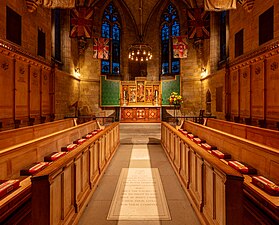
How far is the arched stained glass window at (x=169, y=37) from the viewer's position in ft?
56.6

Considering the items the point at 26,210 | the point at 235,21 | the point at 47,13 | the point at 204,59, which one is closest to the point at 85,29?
the point at 47,13

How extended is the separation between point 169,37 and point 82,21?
869cm

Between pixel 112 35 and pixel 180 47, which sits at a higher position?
pixel 112 35

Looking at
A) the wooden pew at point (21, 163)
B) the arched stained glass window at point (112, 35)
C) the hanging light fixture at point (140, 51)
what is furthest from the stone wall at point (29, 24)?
the arched stained glass window at point (112, 35)

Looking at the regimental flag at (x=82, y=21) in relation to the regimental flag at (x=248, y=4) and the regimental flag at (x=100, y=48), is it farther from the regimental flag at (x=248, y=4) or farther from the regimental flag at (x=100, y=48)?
the regimental flag at (x=248, y=4)

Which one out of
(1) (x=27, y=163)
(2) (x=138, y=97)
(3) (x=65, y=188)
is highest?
(2) (x=138, y=97)

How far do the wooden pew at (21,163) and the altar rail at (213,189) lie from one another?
214 cm

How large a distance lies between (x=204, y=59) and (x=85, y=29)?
8602 mm

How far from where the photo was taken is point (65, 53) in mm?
13281

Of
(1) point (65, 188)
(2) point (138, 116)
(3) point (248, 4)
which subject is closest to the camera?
(1) point (65, 188)

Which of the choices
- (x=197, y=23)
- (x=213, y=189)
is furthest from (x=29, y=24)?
(x=213, y=189)

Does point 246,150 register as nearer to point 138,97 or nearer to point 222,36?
point 222,36

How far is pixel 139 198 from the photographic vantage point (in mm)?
3709

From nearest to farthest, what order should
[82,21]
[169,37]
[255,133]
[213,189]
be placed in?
1. [213,189]
2. [255,133]
3. [82,21]
4. [169,37]
